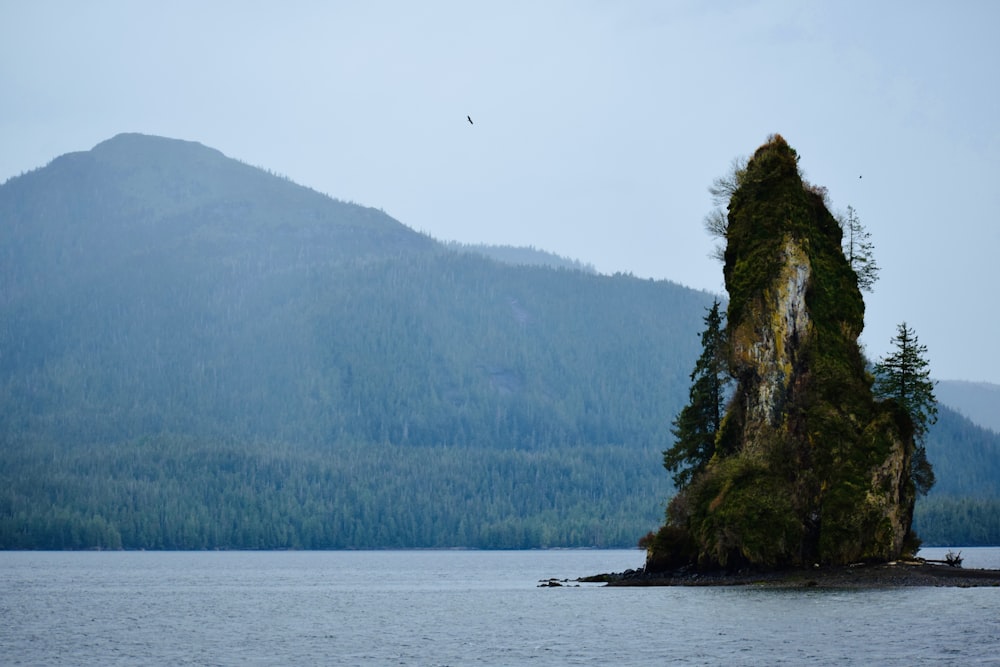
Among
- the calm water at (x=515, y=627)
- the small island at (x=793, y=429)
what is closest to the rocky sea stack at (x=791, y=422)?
the small island at (x=793, y=429)

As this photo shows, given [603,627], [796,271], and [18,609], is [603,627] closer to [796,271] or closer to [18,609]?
[796,271]

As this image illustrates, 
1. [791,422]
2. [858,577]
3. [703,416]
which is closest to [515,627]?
[858,577]

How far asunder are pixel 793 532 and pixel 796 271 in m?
18.0

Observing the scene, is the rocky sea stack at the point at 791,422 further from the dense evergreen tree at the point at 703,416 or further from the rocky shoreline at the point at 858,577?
the dense evergreen tree at the point at 703,416

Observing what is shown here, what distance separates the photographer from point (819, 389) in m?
91.6

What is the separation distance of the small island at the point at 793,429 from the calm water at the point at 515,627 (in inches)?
167

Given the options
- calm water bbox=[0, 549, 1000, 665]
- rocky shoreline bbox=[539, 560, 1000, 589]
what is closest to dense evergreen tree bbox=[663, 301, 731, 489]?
rocky shoreline bbox=[539, 560, 1000, 589]

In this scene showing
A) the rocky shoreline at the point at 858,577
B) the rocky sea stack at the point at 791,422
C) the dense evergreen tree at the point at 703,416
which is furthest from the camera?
the dense evergreen tree at the point at 703,416

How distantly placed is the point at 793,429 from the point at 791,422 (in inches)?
21.1

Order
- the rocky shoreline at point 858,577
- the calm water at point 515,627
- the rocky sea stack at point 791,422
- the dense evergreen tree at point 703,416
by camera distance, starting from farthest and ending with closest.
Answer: the dense evergreen tree at point 703,416, the rocky sea stack at point 791,422, the rocky shoreline at point 858,577, the calm water at point 515,627

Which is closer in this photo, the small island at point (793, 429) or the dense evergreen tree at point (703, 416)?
the small island at point (793, 429)

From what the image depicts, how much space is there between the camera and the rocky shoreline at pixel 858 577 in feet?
277

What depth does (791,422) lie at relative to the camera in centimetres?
9188

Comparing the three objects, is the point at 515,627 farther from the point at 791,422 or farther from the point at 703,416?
the point at 703,416
